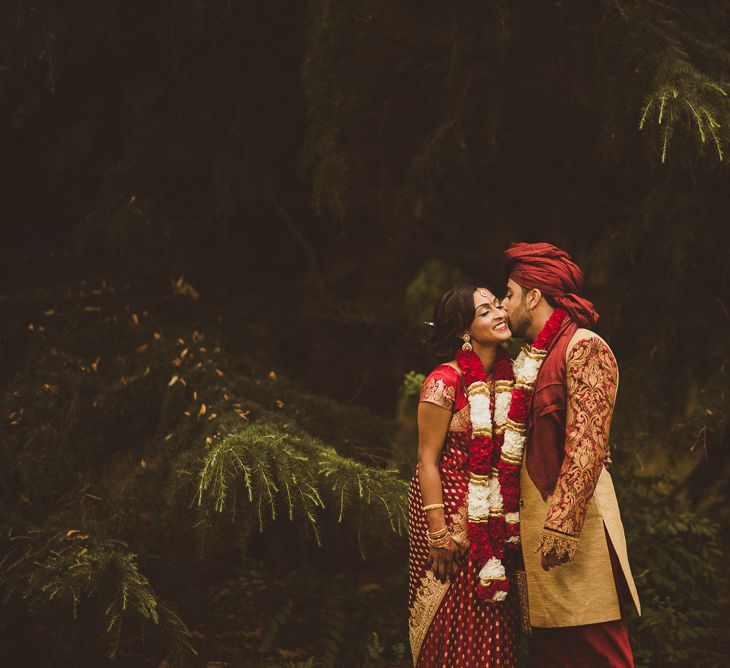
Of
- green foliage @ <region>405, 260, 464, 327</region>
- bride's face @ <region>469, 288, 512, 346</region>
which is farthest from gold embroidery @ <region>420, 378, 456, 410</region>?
green foliage @ <region>405, 260, 464, 327</region>

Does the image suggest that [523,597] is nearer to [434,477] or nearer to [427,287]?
[434,477]

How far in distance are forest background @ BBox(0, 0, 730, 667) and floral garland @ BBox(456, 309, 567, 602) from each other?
1.76 ft

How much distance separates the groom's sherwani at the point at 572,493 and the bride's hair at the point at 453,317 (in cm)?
36

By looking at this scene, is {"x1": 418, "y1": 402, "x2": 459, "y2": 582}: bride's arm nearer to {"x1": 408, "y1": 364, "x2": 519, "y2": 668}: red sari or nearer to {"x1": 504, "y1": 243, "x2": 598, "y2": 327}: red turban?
{"x1": 408, "y1": 364, "x2": 519, "y2": 668}: red sari

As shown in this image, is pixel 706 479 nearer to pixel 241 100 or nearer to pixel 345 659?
pixel 345 659

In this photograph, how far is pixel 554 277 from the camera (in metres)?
2.93

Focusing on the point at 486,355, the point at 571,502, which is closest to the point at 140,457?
the point at 486,355

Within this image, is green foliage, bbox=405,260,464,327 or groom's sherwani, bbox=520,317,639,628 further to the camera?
green foliage, bbox=405,260,464,327

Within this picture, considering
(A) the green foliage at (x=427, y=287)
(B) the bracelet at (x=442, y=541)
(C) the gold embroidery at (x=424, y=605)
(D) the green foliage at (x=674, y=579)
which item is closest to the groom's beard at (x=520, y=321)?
(B) the bracelet at (x=442, y=541)

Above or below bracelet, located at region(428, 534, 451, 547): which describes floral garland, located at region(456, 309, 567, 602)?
above

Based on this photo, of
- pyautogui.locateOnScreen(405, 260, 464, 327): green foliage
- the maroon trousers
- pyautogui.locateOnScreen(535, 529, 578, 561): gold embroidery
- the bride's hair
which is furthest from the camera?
pyautogui.locateOnScreen(405, 260, 464, 327): green foliage

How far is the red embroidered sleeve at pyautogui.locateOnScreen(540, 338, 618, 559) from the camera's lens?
2629 millimetres

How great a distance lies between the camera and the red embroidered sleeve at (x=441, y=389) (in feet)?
9.59

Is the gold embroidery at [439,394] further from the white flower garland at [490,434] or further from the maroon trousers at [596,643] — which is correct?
the maroon trousers at [596,643]
